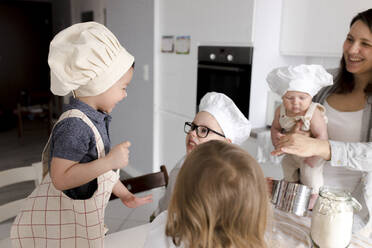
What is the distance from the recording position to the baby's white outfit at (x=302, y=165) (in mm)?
1317

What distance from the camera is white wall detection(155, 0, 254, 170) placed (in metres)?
2.10

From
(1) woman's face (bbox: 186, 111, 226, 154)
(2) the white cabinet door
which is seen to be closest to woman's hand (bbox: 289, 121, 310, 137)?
(1) woman's face (bbox: 186, 111, 226, 154)

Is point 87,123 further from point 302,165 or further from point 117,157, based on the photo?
point 302,165

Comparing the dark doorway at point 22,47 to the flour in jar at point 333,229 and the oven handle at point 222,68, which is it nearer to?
the oven handle at point 222,68

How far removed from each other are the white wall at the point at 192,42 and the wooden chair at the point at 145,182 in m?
1.06

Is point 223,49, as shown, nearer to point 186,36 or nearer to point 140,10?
point 186,36

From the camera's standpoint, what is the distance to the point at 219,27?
2.22 m

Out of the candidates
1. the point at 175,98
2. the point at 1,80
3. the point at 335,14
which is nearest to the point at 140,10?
the point at 175,98

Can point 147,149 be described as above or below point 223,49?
below

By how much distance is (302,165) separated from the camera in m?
1.36

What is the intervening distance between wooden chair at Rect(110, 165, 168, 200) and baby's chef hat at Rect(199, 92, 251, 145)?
371mm

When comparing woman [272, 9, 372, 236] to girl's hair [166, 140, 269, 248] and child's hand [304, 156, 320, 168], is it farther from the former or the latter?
girl's hair [166, 140, 269, 248]

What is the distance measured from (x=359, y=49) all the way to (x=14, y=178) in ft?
4.52

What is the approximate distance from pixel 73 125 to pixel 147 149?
7.33ft
